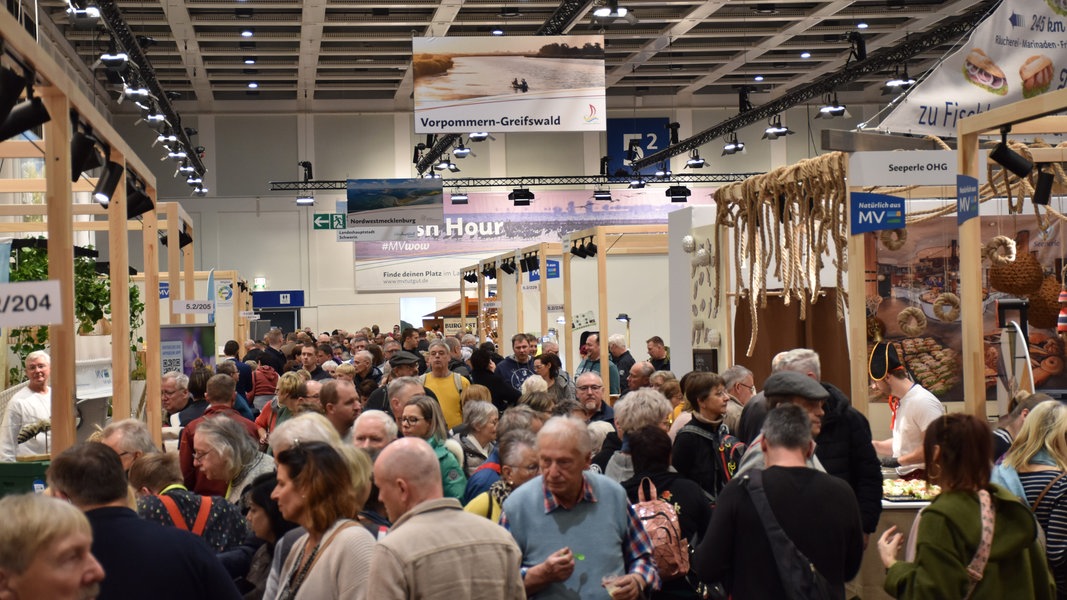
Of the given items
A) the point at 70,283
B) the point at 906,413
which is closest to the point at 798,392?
the point at 906,413

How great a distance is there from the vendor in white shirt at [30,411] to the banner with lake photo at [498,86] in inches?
134

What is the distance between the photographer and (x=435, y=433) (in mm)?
5305

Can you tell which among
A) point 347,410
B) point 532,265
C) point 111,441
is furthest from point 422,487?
point 532,265

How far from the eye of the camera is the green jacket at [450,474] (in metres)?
5.02

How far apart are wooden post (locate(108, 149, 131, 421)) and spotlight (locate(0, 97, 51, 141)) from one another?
5.79 feet

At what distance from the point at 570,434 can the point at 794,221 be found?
4720 millimetres

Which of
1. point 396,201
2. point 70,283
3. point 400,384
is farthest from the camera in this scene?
point 396,201

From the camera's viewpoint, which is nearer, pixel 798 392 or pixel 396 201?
pixel 798 392

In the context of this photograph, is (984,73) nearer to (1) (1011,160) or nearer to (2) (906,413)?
(1) (1011,160)

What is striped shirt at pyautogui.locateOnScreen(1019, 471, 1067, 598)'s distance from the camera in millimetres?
4402

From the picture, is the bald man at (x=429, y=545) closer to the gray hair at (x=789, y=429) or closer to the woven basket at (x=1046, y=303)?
the gray hair at (x=789, y=429)

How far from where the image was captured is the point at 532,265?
55.3 feet

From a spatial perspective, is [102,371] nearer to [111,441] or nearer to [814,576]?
[111,441]

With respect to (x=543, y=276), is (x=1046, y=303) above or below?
below
